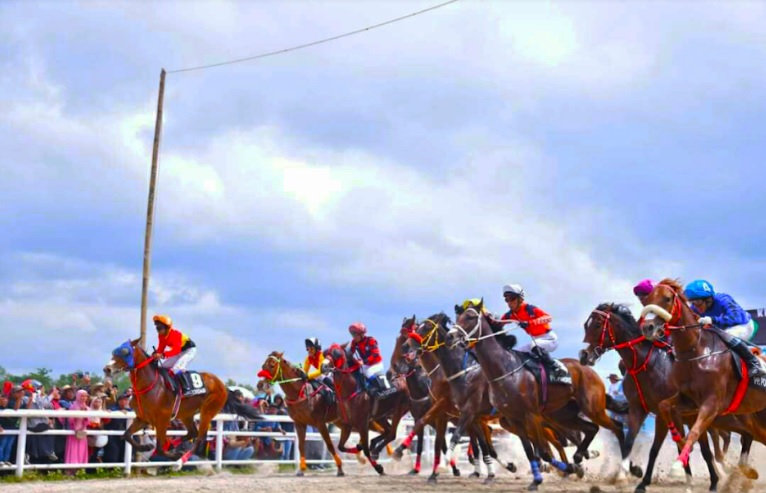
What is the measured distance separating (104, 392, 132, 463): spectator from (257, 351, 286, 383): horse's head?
282 cm

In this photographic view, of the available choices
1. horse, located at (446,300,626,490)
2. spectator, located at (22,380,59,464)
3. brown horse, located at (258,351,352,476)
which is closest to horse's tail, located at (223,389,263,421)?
brown horse, located at (258,351,352,476)

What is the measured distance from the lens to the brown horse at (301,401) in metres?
18.9

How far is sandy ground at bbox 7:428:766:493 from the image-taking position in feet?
45.2

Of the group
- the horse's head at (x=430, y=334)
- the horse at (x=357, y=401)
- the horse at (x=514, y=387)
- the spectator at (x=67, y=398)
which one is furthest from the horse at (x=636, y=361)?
the spectator at (x=67, y=398)

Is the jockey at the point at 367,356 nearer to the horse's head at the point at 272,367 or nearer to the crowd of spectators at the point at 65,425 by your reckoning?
the horse's head at the point at 272,367

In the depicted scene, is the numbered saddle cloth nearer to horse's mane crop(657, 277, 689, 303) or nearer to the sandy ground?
the sandy ground

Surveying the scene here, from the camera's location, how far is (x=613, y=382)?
23688mm

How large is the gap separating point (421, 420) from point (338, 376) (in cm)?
221

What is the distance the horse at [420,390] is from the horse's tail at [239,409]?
127 inches

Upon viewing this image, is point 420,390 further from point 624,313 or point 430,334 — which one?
point 624,313

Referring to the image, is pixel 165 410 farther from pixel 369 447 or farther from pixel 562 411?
pixel 562 411

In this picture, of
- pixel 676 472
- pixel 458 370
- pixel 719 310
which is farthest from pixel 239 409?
pixel 719 310

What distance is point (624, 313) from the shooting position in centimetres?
1410

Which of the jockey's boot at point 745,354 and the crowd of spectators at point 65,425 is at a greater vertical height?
the jockey's boot at point 745,354
